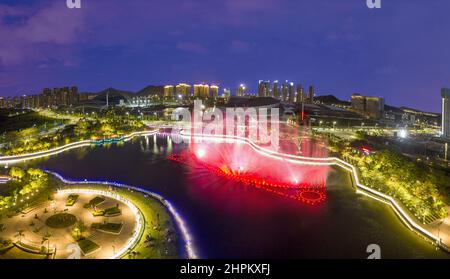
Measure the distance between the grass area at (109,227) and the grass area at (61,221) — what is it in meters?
0.74

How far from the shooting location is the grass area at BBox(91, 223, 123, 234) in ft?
26.0

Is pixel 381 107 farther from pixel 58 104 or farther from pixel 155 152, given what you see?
pixel 58 104

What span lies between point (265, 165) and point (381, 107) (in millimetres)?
34380

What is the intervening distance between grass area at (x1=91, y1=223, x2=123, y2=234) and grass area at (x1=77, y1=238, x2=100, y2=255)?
570mm

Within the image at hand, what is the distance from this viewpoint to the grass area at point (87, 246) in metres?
7.02

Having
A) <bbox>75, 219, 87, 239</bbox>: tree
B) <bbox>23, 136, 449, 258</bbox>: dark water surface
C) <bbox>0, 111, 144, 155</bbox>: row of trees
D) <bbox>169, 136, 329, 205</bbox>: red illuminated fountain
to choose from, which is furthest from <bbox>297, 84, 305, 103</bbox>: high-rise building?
<bbox>75, 219, 87, 239</bbox>: tree

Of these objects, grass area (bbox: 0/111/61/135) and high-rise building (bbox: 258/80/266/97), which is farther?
high-rise building (bbox: 258/80/266/97)

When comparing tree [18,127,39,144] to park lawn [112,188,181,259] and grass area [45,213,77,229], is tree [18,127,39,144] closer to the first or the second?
park lawn [112,188,181,259]

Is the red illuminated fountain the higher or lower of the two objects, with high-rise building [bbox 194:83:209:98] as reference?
lower

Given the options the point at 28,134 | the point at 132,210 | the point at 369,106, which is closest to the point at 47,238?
the point at 132,210

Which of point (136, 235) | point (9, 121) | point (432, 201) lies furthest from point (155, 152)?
point (9, 121)

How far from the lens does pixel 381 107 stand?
43125 mm

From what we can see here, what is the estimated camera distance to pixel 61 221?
8.34 metres

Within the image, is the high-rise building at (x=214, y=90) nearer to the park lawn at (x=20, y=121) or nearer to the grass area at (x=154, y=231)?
the park lawn at (x=20, y=121)
